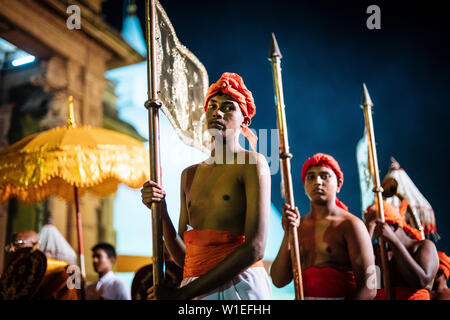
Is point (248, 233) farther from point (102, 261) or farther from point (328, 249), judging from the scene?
point (102, 261)

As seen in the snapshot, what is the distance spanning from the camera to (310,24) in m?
6.09

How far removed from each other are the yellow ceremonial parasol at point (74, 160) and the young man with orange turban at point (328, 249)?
8.00ft

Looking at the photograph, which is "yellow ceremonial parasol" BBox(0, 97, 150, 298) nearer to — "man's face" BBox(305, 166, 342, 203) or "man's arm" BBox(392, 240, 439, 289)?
"man's face" BBox(305, 166, 342, 203)

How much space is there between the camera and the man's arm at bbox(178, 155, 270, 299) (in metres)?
1.84

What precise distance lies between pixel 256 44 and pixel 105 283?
151 inches

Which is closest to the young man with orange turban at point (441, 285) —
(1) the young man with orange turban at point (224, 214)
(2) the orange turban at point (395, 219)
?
(2) the orange turban at point (395, 219)

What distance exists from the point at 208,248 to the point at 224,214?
0.58ft

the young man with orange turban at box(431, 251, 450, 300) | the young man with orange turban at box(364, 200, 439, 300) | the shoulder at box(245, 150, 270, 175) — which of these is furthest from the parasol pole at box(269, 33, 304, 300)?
the young man with orange turban at box(431, 251, 450, 300)

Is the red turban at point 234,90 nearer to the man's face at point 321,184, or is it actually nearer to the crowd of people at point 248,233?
the crowd of people at point 248,233

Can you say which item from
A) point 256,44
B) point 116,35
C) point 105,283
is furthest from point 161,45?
point 116,35

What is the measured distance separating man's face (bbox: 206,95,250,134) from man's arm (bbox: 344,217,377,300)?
4.03 ft

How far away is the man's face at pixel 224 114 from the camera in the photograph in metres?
2.23

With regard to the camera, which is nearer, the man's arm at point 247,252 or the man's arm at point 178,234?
the man's arm at point 247,252

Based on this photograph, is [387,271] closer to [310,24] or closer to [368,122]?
[368,122]
